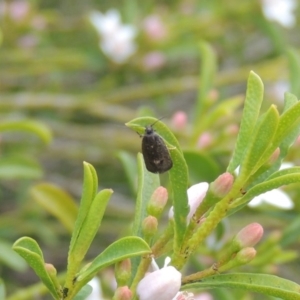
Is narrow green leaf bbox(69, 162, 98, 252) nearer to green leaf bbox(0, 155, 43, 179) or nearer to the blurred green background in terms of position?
green leaf bbox(0, 155, 43, 179)

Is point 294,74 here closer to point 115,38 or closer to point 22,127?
point 22,127

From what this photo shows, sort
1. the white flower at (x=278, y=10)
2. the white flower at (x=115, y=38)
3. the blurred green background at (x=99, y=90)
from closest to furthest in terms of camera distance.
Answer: the blurred green background at (x=99, y=90) → the white flower at (x=115, y=38) → the white flower at (x=278, y=10)

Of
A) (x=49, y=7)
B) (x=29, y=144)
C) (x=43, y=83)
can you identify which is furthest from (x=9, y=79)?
(x=49, y=7)

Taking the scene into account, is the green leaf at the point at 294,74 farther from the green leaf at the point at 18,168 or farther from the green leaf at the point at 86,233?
the green leaf at the point at 86,233

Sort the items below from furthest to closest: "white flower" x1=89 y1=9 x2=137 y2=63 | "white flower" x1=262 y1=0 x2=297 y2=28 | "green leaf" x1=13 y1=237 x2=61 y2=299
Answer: "white flower" x1=262 y1=0 x2=297 y2=28 < "white flower" x1=89 y1=9 x2=137 y2=63 < "green leaf" x1=13 y1=237 x2=61 y2=299

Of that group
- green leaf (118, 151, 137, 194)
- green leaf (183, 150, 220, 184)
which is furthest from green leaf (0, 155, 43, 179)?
green leaf (183, 150, 220, 184)

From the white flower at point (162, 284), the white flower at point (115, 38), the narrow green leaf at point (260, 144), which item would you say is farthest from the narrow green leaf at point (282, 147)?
the white flower at point (115, 38)
